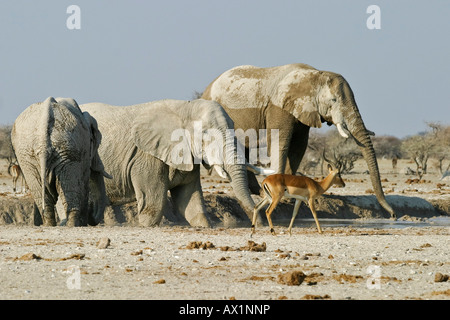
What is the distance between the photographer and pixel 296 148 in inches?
791

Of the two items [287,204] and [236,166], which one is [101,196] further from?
[287,204]

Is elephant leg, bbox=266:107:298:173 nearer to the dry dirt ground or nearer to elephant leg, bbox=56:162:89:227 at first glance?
the dry dirt ground

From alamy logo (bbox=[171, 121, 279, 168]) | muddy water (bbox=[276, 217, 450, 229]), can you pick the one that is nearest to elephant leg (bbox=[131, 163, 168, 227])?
alamy logo (bbox=[171, 121, 279, 168])

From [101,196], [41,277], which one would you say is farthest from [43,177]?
[41,277]

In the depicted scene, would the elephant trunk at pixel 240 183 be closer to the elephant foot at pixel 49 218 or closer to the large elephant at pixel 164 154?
the large elephant at pixel 164 154

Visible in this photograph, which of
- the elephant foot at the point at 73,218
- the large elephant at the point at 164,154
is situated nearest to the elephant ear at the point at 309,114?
the large elephant at the point at 164,154

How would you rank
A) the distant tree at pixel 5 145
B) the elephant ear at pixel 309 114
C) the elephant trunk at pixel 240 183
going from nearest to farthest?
the elephant trunk at pixel 240 183 < the elephant ear at pixel 309 114 < the distant tree at pixel 5 145

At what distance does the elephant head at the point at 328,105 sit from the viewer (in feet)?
59.9

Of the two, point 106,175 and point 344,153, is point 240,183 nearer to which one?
point 106,175

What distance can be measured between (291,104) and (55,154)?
774cm

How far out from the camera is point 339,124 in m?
18.5

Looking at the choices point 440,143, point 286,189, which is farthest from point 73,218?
point 440,143

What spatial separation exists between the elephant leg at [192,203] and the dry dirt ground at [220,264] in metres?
1.21

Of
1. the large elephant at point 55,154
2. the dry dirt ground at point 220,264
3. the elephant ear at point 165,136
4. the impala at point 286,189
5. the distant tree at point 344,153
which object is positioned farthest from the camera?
the distant tree at point 344,153
